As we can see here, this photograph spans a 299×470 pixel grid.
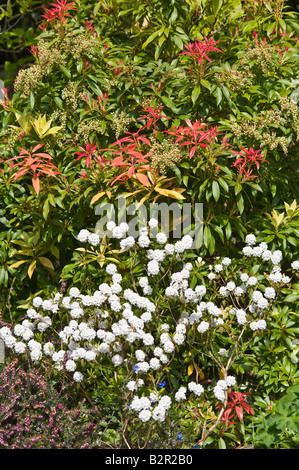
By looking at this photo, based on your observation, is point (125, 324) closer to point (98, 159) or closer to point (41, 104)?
point (98, 159)

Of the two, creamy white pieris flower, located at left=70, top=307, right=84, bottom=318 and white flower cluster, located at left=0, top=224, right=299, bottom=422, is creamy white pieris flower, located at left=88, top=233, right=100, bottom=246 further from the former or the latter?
creamy white pieris flower, located at left=70, top=307, right=84, bottom=318

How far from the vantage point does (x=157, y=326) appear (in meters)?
3.08

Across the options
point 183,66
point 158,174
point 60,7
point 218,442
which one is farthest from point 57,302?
point 60,7

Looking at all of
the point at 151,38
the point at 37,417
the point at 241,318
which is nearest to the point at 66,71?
the point at 151,38

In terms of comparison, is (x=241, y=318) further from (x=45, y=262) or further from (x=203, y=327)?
(x=45, y=262)

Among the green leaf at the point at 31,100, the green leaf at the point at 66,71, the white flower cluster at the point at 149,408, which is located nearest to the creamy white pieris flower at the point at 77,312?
the white flower cluster at the point at 149,408

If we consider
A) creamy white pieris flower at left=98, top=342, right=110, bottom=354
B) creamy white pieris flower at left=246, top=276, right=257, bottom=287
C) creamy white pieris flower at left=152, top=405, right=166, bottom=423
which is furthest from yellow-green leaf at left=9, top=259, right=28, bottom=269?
creamy white pieris flower at left=246, top=276, right=257, bottom=287

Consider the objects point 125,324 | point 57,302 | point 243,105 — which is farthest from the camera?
point 243,105

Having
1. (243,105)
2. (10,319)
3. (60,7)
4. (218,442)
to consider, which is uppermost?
(60,7)

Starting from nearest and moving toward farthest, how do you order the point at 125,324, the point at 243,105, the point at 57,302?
the point at 125,324
the point at 57,302
the point at 243,105

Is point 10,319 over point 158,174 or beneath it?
beneath

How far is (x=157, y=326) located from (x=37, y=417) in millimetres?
832

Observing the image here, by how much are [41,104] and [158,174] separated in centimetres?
102

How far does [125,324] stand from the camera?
2.79 metres
